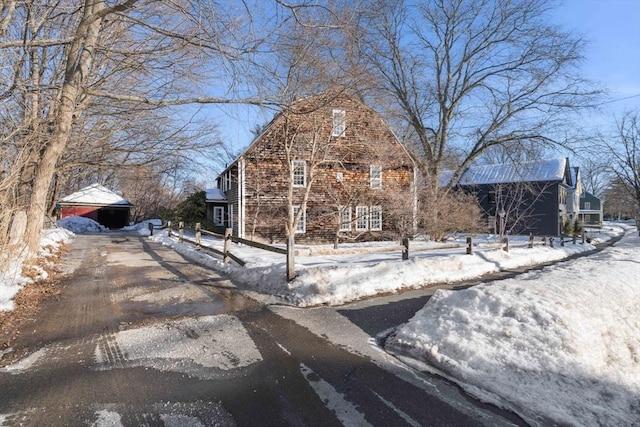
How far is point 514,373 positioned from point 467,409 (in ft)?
2.75

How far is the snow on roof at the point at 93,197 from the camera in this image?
41541 millimetres

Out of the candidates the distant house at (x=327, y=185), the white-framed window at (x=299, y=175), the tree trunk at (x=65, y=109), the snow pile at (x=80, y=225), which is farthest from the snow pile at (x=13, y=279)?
the snow pile at (x=80, y=225)

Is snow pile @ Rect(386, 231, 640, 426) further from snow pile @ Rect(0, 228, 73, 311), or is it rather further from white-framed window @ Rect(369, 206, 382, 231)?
white-framed window @ Rect(369, 206, 382, 231)

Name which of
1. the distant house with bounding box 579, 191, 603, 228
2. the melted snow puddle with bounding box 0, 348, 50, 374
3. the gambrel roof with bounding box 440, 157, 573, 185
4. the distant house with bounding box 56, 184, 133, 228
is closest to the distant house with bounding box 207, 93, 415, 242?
the gambrel roof with bounding box 440, 157, 573, 185

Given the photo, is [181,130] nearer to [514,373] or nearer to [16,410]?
[16,410]

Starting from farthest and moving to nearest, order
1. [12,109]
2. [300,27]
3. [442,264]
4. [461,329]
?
[12,109] → [442,264] → [300,27] → [461,329]

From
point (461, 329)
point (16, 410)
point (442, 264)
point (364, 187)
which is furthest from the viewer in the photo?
point (364, 187)

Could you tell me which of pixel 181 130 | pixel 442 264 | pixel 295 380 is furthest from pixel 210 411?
pixel 181 130

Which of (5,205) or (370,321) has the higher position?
(5,205)

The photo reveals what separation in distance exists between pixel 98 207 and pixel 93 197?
4.23 feet

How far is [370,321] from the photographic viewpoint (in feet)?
18.2

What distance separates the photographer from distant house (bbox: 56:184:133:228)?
42.2 m

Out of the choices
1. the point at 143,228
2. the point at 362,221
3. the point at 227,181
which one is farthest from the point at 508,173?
the point at 143,228

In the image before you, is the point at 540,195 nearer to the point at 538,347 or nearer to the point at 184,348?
the point at 538,347
